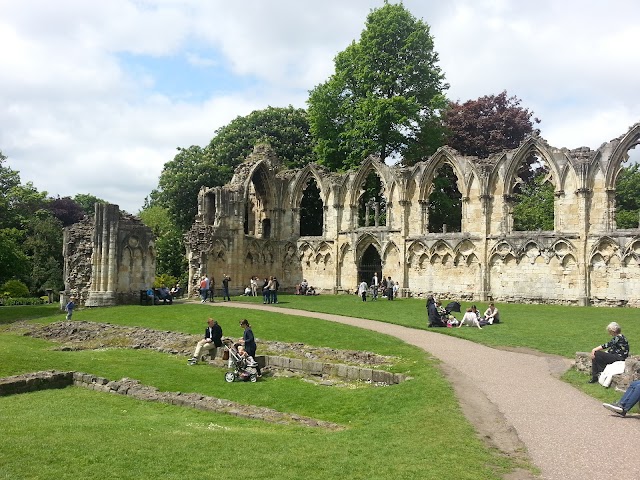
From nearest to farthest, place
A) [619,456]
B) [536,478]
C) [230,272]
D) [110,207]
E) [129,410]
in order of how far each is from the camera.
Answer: [536,478] → [619,456] → [129,410] → [110,207] → [230,272]

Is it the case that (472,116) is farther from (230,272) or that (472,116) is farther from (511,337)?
(511,337)

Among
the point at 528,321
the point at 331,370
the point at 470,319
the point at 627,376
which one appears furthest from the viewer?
the point at 528,321

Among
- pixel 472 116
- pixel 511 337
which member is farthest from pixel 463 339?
pixel 472 116

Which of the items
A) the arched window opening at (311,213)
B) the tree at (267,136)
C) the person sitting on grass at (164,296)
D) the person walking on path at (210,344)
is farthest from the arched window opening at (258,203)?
the person walking on path at (210,344)

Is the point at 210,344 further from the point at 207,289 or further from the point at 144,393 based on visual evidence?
the point at 207,289

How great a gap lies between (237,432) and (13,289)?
3837cm

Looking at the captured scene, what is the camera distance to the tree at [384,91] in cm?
3856

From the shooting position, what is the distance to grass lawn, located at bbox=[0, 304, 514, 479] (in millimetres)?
6523

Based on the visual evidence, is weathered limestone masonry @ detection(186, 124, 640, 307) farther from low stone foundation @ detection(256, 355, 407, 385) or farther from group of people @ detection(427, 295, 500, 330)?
low stone foundation @ detection(256, 355, 407, 385)

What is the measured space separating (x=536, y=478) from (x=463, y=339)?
11.0 metres

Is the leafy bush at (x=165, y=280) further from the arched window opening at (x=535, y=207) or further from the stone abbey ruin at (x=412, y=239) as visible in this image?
the arched window opening at (x=535, y=207)

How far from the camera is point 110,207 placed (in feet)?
95.5

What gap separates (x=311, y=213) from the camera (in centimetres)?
4288

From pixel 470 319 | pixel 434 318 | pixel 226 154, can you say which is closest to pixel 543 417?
pixel 434 318
